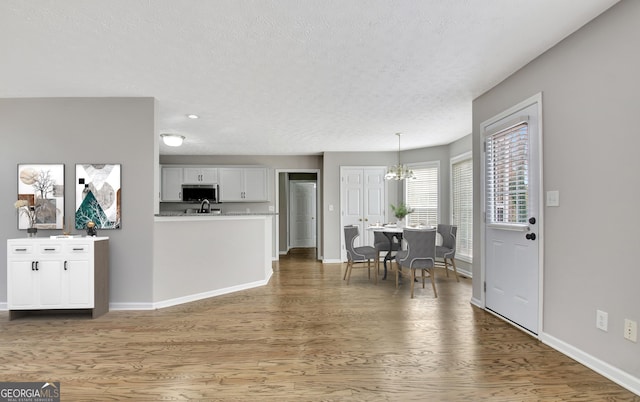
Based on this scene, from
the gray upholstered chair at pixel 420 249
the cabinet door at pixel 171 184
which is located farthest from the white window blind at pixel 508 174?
the cabinet door at pixel 171 184

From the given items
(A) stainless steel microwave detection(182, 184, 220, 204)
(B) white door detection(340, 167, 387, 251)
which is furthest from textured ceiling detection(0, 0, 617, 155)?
(A) stainless steel microwave detection(182, 184, 220, 204)

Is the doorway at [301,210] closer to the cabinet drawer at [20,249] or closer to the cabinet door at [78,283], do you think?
the cabinet door at [78,283]

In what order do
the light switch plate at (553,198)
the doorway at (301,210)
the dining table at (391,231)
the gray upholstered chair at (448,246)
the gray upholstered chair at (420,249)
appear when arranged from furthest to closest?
the doorway at (301,210), the gray upholstered chair at (448,246), the dining table at (391,231), the gray upholstered chair at (420,249), the light switch plate at (553,198)

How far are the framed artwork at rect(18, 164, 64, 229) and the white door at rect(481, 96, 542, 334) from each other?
4.83 m

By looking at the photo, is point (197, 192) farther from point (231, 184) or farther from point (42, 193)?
point (42, 193)

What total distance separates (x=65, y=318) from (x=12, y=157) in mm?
1944

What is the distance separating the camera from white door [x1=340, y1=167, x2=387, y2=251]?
259 inches

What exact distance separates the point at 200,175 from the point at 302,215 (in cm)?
350

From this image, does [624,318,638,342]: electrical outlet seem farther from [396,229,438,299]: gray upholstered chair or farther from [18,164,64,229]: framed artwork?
[18,164,64,229]: framed artwork

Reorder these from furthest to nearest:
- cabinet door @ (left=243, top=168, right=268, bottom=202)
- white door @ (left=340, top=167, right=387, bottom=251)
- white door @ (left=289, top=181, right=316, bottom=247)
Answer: white door @ (left=289, top=181, right=316, bottom=247)
cabinet door @ (left=243, top=168, right=268, bottom=202)
white door @ (left=340, top=167, right=387, bottom=251)

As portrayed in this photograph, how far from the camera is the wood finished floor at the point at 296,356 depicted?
1.90 metres

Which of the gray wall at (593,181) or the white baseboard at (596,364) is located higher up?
the gray wall at (593,181)

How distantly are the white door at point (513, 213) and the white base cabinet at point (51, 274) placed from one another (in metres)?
4.24

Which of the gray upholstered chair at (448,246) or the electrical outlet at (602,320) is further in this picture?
the gray upholstered chair at (448,246)
